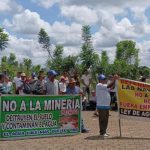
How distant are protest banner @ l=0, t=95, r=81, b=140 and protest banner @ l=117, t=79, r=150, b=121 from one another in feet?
4.22

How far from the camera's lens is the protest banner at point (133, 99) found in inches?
550

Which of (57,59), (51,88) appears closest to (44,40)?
(57,59)

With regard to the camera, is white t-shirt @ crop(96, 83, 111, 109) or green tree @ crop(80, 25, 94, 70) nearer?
white t-shirt @ crop(96, 83, 111, 109)

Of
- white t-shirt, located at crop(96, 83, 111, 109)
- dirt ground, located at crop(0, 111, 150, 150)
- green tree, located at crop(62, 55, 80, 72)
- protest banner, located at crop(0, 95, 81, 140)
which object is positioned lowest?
dirt ground, located at crop(0, 111, 150, 150)

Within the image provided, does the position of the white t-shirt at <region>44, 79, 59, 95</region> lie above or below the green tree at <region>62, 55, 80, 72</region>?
below

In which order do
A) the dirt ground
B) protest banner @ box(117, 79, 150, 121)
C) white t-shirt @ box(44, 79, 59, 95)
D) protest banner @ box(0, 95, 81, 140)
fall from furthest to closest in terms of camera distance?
white t-shirt @ box(44, 79, 59, 95) < protest banner @ box(117, 79, 150, 121) < protest banner @ box(0, 95, 81, 140) < the dirt ground

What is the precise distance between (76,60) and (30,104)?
26.8 metres

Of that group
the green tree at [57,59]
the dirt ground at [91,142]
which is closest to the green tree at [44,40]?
the green tree at [57,59]

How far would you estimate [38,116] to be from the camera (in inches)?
529

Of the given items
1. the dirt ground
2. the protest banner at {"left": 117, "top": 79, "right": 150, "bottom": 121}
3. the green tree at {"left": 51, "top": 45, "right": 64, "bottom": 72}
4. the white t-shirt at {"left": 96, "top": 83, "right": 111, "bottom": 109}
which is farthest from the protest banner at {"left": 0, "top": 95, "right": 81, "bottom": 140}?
the green tree at {"left": 51, "top": 45, "right": 64, "bottom": 72}

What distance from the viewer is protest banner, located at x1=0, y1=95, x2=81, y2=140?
1286 centimetres

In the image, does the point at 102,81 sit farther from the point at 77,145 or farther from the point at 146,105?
the point at 77,145

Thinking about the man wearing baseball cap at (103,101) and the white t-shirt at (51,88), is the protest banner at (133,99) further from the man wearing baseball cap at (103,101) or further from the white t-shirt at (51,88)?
the white t-shirt at (51,88)

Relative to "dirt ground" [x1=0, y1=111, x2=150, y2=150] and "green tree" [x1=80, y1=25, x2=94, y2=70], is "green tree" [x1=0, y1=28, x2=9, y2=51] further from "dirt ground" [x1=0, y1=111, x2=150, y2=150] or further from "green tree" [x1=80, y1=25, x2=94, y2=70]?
"dirt ground" [x1=0, y1=111, x2=150, y2=150]
